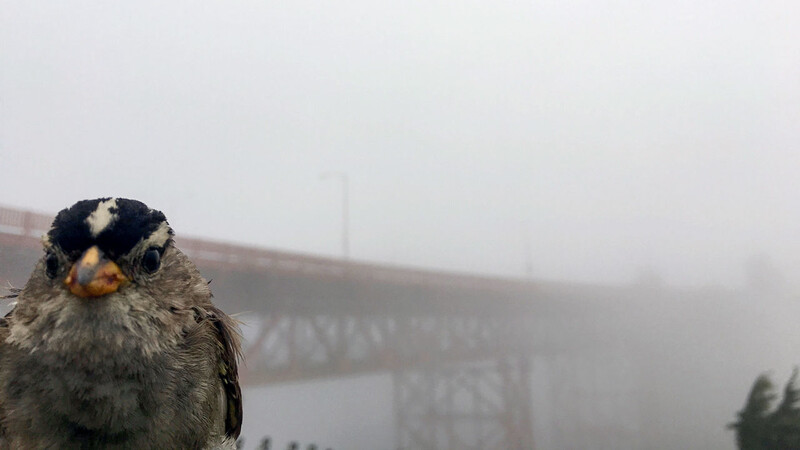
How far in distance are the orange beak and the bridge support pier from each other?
1944 millimetres

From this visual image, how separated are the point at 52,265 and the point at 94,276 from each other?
8 centimetres

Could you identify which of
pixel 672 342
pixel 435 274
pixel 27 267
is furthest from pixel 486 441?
pixel 27 267

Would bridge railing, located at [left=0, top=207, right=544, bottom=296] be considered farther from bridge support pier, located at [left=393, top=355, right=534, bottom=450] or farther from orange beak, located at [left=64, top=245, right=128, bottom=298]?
orange beak, located at [left=64, top=245, right=128, bottom=298]

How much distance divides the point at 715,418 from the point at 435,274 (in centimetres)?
171

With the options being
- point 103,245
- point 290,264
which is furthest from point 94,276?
point 290,264

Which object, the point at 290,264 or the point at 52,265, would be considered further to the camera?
the point at 290,264

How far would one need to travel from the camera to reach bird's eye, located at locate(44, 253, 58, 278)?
527 mm

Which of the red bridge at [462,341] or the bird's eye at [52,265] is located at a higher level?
the bird's eye at [52,265]

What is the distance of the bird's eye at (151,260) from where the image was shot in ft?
1.80

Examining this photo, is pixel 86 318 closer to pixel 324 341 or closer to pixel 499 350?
pixel 324 341

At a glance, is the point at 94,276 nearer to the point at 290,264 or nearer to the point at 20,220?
the point at 20,220

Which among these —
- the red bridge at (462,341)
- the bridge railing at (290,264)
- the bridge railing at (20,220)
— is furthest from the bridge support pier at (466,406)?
the bridge railing at (20,220)

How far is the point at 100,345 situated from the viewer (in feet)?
1.65

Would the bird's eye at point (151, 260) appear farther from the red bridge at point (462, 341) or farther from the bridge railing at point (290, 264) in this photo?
the red bridge at point (462, 341)
